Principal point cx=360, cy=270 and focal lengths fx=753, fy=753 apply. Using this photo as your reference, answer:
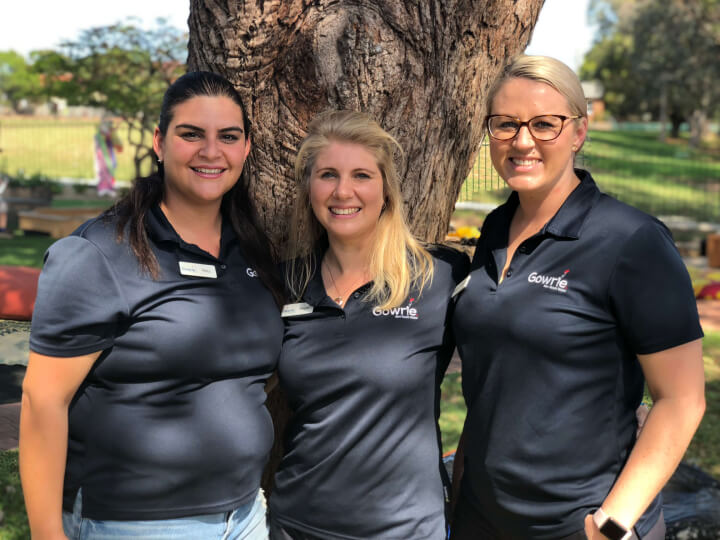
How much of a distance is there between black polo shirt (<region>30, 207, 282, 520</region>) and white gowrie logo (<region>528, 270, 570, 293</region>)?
88 centimetres

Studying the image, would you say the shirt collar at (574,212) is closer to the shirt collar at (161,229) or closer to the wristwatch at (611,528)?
→ the wristwatch at (611,528)

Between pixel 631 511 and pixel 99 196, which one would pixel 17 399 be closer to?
pixel 631 511

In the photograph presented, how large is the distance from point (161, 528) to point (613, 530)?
1259mm

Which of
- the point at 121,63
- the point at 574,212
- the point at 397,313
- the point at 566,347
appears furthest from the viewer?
the point at 121,63

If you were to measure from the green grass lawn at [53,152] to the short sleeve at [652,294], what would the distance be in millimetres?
25196

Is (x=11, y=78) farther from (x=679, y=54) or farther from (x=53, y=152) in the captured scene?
(x=679, y=54)

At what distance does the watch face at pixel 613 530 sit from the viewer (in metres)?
2.02

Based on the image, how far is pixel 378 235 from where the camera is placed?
8.70 feet

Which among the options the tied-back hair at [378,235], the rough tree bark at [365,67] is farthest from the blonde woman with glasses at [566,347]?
the rough tree bark at [365,67]

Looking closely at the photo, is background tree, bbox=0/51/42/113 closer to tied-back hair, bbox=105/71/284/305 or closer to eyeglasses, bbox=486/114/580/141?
tied-back hair, bbox=105/71/284/305

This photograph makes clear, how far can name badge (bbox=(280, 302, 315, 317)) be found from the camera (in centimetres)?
250

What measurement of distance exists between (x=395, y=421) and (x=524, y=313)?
0.53m

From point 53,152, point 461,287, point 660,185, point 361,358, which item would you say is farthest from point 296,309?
point 53,152

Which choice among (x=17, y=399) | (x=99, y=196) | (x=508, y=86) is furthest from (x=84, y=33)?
(x=508, y=86)
